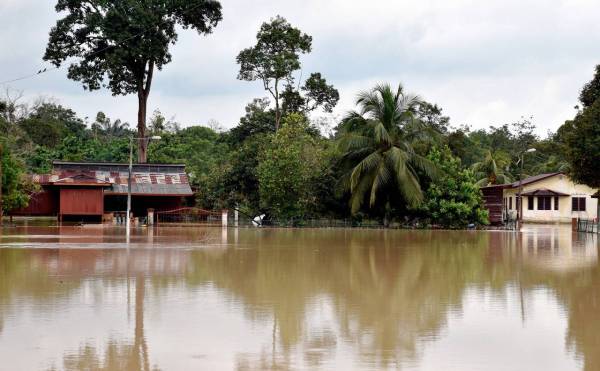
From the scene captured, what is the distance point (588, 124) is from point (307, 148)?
1706 centimetres

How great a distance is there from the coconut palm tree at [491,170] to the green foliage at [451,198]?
56.0ft

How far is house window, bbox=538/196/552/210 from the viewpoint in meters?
58.8

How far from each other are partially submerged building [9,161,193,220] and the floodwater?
22905mm

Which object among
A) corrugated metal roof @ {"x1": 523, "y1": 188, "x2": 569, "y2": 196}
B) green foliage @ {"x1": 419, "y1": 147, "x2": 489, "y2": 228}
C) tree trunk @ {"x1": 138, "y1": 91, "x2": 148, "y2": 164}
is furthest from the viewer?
corrugated metal roof @ {"x1": 523, "y1": 188, "x2": 569, "y2": 196}

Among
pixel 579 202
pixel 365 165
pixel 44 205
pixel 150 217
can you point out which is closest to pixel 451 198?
pixel 365 165

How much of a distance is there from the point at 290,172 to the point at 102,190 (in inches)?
437

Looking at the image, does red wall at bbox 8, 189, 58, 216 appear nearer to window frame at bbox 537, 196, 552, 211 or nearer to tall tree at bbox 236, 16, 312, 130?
tall tree at bbox 236, 16, 312, 130

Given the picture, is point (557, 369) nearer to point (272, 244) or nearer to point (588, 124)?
point (272, 244)

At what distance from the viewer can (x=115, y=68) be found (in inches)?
1966

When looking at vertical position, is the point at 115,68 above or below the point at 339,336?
above

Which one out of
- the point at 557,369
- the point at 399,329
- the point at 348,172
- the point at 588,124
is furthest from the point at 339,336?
the point at 348,172

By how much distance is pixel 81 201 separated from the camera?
4638cm

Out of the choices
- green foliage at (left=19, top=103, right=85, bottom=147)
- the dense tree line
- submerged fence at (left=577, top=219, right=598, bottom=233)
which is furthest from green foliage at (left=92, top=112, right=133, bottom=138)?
submerged fence at (left=577, top=219, right=598, bottom=233)

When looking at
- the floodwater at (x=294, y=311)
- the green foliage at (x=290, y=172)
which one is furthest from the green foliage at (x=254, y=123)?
the floodwater at (x=294, y=311)
